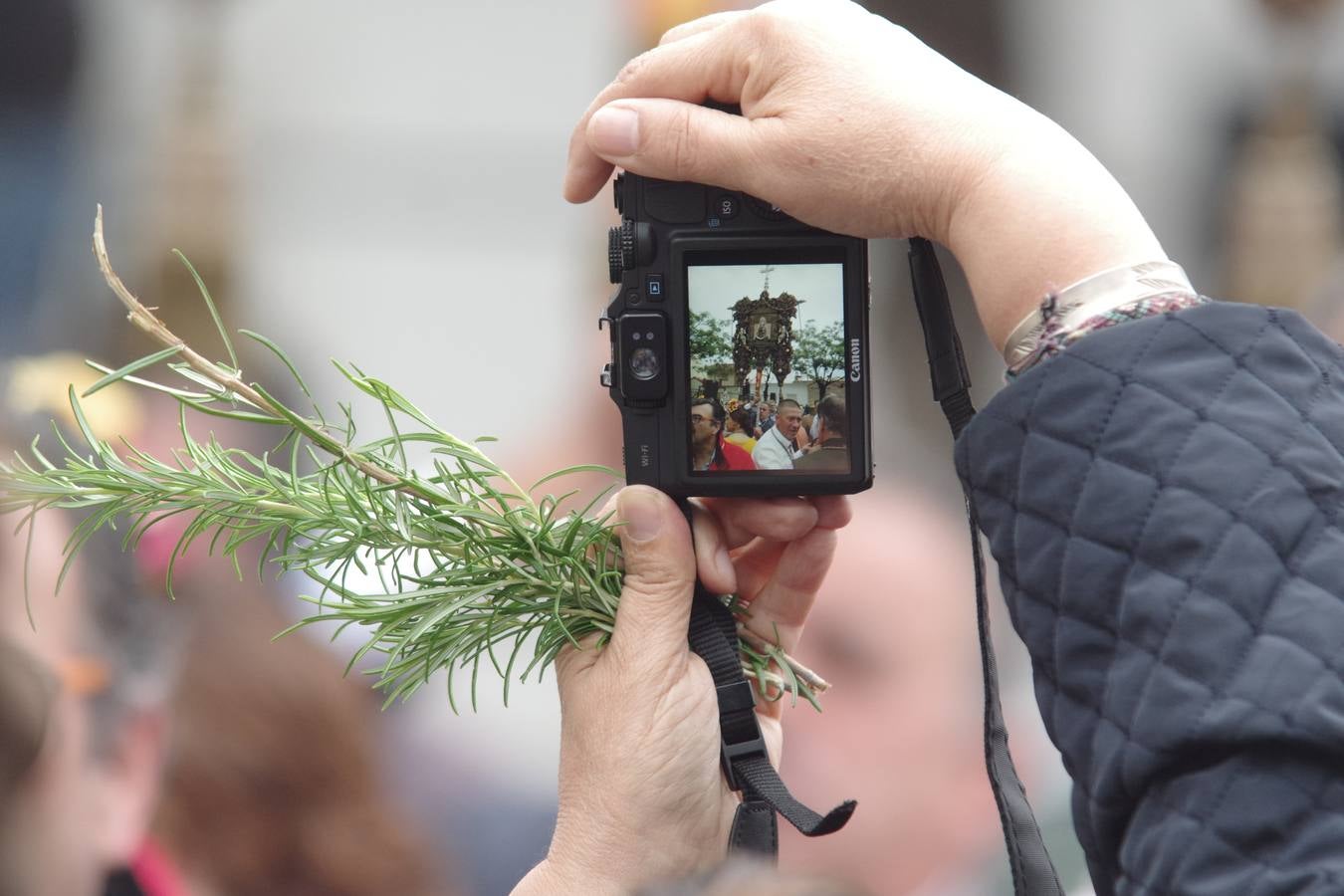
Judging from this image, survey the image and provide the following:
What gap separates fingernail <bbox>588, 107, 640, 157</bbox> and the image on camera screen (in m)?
0.10

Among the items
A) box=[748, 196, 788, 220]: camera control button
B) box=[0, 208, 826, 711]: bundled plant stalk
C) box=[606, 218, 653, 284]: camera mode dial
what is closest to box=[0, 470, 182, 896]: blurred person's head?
box=[0, 208, 826, 711]: bundled plant stalk

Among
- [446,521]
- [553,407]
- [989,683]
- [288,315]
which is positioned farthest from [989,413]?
[288,315]

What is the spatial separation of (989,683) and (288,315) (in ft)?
8.34

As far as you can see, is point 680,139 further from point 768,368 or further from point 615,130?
point 768,368

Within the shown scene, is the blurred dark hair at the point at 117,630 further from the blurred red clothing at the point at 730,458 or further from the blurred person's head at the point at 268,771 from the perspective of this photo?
the blurred red clothing at the point at 730,458

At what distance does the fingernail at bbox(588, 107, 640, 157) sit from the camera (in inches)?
38.9

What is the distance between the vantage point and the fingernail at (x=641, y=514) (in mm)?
1028

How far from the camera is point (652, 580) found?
1.03 metres

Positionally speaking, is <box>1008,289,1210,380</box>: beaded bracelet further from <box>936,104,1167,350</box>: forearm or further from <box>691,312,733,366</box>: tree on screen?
<box>691,312,733,366</box>: tree on screen

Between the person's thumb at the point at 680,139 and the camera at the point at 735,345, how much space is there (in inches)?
1.5

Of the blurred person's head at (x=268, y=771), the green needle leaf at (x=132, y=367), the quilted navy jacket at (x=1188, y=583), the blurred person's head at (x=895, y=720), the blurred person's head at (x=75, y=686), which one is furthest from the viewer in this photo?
the blurred person's head at (x=895, y=720)

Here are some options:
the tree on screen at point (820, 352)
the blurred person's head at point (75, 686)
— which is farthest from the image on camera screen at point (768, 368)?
the blurred person's head at point (75, 686)

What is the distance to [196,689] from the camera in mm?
2240

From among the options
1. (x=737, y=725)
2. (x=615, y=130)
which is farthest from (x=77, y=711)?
(x=615, y=130)
